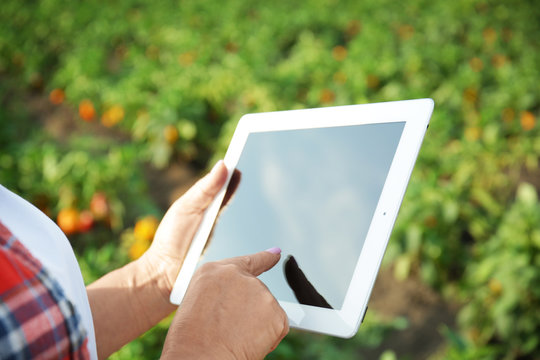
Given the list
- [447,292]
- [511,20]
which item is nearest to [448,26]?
[511,20]

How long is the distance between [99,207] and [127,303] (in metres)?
1.57

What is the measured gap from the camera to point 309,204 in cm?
100

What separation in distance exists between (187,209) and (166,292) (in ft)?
0.86

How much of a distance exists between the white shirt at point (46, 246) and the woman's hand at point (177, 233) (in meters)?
0.43

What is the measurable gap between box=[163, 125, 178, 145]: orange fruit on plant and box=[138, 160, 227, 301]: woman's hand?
81.6 inches

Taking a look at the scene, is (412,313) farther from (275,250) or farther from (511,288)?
(275,250)

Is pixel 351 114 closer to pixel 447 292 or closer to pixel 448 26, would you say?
pixel 447 292

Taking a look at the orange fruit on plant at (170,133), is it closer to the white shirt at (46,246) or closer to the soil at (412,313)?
the soil at (412,313)

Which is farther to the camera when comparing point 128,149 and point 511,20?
point 511,20

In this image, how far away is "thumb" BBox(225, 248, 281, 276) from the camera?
0.86m

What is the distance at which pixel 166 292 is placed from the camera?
1.25 m

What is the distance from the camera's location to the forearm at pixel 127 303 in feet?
3.65

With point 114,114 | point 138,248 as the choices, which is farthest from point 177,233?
point 114,114

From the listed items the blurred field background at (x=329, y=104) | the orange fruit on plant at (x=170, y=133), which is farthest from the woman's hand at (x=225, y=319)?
the orange fruit on plant at (x=170, y=133)
